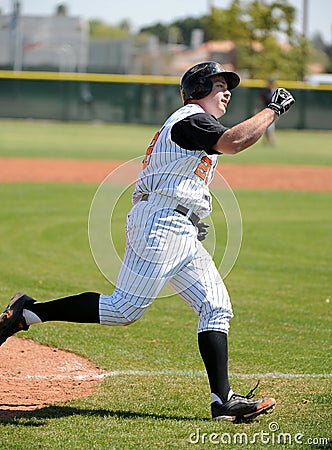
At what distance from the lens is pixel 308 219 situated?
44.4 feet

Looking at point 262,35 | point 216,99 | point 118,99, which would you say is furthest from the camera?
point 262,35

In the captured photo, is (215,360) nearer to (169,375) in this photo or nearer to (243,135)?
(169,375)

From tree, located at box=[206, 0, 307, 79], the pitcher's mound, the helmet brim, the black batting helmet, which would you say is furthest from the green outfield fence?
the black batting helmet

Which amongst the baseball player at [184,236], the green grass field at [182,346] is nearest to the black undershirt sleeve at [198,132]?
the baseball player at [184,236]

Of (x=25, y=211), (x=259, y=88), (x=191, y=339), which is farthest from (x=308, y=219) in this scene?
(x=259, y=88)

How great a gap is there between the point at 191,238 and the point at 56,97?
3334cm

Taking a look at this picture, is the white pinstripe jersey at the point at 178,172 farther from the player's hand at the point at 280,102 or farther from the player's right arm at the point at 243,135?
the player's hand at the point at 280,102

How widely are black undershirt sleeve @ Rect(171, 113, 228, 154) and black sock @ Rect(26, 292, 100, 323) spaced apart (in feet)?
3.10

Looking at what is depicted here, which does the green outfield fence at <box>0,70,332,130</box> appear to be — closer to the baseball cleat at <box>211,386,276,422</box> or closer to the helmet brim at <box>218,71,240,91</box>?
the helmet brim at <box>218,71,240,91</box>

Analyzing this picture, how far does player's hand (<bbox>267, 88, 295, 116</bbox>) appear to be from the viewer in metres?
4.43

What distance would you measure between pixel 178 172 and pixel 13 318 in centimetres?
120

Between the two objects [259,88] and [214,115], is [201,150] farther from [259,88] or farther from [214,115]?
[259,88]

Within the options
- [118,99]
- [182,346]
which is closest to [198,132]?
[182,346]

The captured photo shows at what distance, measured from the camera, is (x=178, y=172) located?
443cm
